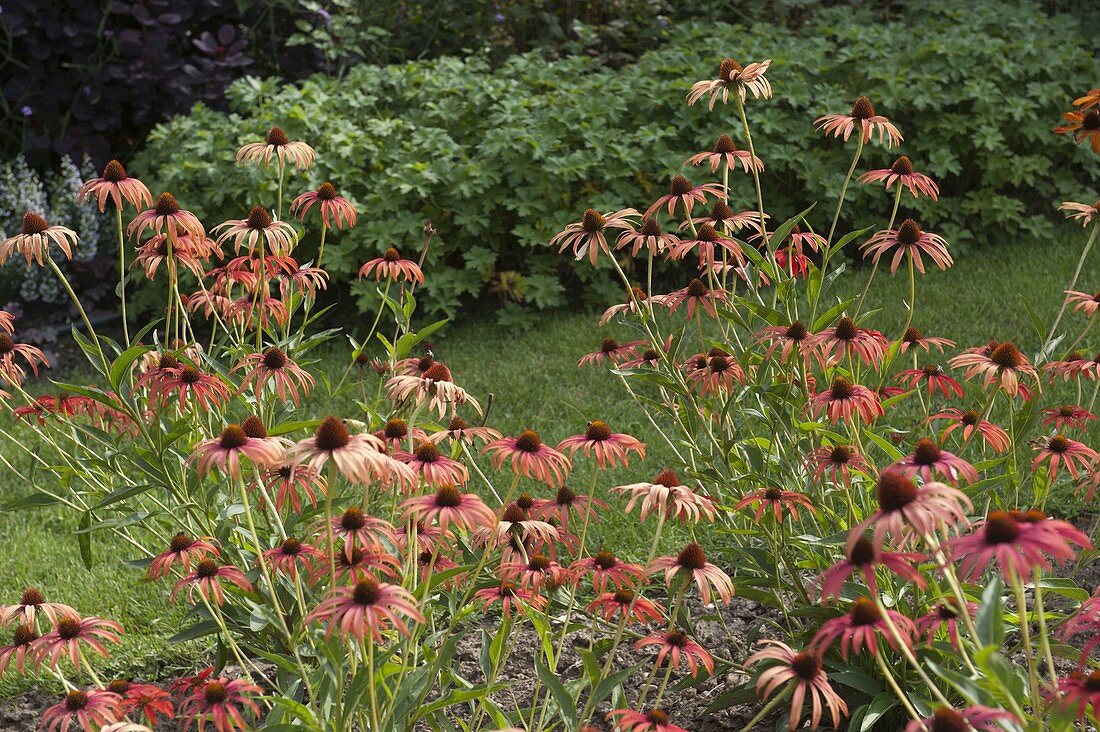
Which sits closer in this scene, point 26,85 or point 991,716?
point 991,716

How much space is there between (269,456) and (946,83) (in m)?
4.77

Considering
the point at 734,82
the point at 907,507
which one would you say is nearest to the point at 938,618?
the point at 907,507

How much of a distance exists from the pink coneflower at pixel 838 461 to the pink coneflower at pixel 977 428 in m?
0.26

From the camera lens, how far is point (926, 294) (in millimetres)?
4992

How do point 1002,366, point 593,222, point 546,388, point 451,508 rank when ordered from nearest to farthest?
point 451,508
point 1002,366
point 593,222
point 546,388

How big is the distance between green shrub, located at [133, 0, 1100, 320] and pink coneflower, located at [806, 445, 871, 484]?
2.77 metres

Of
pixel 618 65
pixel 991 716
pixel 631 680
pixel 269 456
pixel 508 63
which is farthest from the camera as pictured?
pixel 618 65

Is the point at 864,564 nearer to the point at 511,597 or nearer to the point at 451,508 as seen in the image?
the point at 451,508

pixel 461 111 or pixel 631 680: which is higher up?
pixel 461 111

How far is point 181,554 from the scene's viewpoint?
2150 millimetres

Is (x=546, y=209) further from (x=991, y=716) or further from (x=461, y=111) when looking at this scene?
(x=991, y=716)

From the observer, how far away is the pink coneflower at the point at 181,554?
2116mm

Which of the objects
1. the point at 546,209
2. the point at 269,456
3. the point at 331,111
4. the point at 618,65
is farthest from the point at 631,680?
the point at 618,65

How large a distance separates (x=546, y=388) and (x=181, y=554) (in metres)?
2.47
